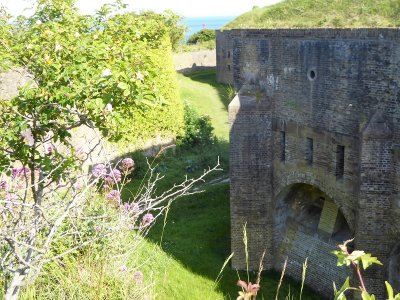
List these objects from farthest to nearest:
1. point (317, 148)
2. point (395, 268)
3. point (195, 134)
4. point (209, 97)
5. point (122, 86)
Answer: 1. point (209, 97)
2. point (195, 134)
3. point (317, 148)
4. point (395, 268)
5. point (122, 86)

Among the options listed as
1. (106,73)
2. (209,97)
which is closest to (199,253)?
(106,73)

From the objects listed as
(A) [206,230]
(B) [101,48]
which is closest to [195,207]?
(A) [206,230]

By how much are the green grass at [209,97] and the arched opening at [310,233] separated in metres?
12.6

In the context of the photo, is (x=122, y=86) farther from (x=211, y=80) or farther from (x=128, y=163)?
(x=211, y=80)

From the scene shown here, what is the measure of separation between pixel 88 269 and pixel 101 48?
3.15 metres

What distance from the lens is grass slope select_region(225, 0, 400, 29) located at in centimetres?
1282

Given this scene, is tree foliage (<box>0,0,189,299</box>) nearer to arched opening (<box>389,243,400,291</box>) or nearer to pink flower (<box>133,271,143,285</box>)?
pink flower (<box>133,271,143,285</box>)

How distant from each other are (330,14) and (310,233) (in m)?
6.30

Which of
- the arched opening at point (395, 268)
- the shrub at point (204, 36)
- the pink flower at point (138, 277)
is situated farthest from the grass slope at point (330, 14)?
the shrub at point (204, 36)

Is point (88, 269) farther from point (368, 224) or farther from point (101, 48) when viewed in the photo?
point (368, 224)

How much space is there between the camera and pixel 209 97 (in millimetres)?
34156

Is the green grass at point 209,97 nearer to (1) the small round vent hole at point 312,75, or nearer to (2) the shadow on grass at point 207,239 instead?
(2) the shadow on grass at point 207,239

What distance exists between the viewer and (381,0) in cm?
1392

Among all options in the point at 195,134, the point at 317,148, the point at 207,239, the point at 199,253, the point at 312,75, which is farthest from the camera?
the point at 195,134
